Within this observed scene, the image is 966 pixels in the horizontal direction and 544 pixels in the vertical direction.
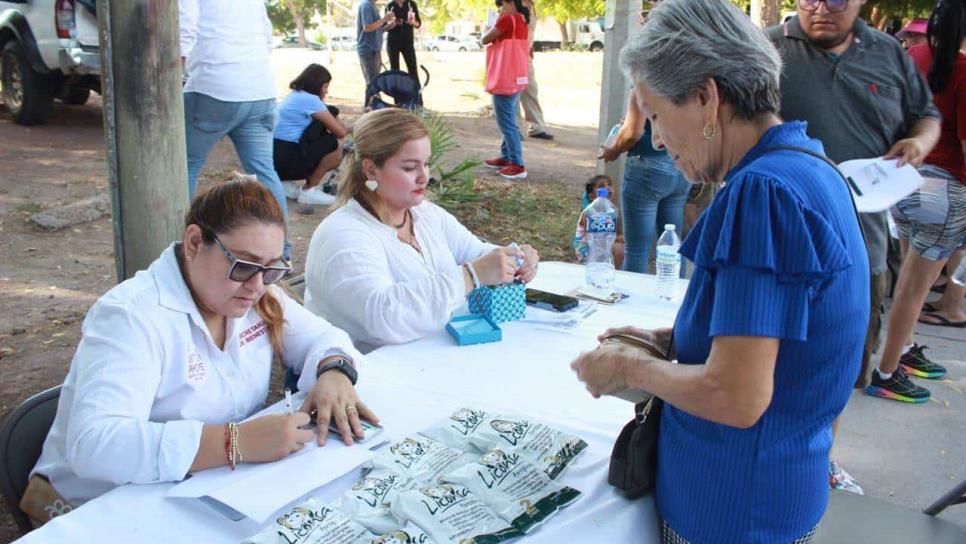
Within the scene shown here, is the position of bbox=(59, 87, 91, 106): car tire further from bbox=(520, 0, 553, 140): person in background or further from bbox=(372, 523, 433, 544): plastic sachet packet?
bbox=(372, 523, 433, 544): plastic sachet packet

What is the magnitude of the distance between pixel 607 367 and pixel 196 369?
0.95 metres

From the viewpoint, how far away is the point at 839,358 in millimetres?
1304

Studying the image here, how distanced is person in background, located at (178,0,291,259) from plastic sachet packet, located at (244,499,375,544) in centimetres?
280

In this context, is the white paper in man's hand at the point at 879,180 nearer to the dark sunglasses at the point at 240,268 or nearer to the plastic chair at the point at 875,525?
the plastic chair at the point at 875,525

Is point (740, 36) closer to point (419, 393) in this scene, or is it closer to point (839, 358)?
point (839, 358)

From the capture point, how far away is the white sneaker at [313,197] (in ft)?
22.6

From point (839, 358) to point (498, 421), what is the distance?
73 cm

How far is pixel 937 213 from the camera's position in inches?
147

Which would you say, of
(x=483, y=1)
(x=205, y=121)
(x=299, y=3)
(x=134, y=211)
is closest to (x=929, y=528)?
(x=134, y=211)

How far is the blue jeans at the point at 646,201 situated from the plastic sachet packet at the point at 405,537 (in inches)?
124

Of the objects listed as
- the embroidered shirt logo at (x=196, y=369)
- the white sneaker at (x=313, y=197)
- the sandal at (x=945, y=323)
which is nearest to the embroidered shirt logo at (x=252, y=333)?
the embroidered shirt logo at (x=196, y=369)

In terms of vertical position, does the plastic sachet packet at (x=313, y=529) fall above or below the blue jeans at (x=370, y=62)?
below

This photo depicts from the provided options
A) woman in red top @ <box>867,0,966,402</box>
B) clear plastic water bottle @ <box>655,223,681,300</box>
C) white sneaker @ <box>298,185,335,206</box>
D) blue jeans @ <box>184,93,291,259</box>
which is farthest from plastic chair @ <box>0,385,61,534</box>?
white sneaker @ <box>298,185,335,206</box>

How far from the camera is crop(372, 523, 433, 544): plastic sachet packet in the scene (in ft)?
4.33
